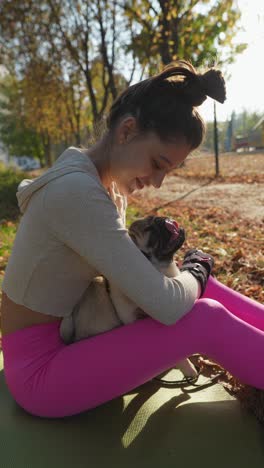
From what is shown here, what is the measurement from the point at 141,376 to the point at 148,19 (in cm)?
1023

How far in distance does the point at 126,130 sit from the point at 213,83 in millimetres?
477

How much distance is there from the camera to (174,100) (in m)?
1.86

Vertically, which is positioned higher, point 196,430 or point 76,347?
point 76,347

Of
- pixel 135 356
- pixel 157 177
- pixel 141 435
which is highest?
pixel 157 177

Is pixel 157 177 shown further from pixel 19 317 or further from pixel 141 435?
pixel 141 435

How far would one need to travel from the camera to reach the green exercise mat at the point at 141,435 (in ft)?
5.55

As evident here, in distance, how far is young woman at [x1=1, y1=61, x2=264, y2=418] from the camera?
1.67 metres

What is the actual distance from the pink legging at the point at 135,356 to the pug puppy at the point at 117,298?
0.10 meters

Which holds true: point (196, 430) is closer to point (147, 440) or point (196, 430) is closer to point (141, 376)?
point (147, 440)

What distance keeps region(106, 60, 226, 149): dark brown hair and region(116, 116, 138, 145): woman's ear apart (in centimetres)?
3

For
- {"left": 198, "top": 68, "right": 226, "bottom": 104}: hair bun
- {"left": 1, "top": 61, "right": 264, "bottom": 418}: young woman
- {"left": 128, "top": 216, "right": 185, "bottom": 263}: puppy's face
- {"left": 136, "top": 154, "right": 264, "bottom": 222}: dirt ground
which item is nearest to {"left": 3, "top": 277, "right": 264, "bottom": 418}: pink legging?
{"left": 1, "top": 61, "right": 264, "bottom": 418}: young woman

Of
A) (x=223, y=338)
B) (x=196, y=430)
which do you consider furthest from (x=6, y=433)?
(x=223, y=338)

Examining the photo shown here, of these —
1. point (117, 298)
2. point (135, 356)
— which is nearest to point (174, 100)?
point (117, 298)

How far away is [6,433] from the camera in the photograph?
1.85 metres
